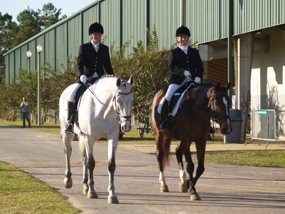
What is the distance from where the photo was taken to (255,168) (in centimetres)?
1819

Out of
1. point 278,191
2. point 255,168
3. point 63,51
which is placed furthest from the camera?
point 63,51

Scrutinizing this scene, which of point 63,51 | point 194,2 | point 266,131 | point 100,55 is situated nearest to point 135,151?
point 266,131

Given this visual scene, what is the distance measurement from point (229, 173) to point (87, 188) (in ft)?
16.2

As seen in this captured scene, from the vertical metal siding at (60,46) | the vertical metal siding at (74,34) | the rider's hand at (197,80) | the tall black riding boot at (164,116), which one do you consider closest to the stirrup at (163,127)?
the tall black riding boot at (164,116)

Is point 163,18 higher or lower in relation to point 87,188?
higher

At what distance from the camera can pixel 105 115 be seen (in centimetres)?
1213

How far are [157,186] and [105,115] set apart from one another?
2.45 metres

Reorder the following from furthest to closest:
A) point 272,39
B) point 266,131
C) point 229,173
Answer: point 272,39 < point 266,131 < point 229,173

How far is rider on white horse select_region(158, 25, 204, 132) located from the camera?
528 inches

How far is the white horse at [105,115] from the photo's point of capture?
454 inches

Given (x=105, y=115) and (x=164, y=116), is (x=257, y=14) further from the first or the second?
(x=105, y=115)

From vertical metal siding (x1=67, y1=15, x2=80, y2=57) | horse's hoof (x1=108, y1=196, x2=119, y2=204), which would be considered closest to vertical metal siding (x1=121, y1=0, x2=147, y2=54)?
vertical metal siding (x1=67, y1=15, x2=80, y2=57)

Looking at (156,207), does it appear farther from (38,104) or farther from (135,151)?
(38,104)

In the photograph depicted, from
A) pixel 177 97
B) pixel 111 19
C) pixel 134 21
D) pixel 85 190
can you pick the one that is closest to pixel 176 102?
pixel 177 97
